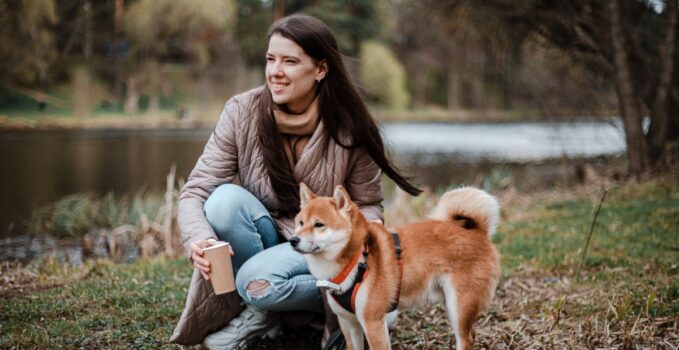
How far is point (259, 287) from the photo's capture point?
2.81 metres

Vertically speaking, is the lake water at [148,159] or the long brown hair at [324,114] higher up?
the long brown hair at [324,114]

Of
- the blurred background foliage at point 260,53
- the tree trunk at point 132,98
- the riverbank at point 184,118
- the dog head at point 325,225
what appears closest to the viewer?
the dog head at point 325,225

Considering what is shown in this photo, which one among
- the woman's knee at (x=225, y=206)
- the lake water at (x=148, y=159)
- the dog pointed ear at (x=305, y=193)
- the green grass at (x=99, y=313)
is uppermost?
the dog pointed ear at (x=305, y=193)

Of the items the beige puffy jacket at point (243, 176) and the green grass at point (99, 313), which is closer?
the beige puffy jacket at point (243, 176)

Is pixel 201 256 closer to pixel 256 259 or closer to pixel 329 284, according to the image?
pixel 256 259

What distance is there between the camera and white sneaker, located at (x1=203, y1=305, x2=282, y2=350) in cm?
296

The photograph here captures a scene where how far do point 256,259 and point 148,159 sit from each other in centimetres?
1212

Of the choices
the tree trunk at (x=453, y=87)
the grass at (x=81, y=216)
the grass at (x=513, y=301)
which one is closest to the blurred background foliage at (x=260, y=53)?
the grass at (x=513, y=301)

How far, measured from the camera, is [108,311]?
3514 mm

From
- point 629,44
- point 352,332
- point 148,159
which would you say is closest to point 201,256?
point 352,332

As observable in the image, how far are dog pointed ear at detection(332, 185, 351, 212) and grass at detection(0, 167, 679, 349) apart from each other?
3.48 feet

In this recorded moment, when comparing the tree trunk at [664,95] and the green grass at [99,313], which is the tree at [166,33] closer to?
the tree trunk at [664,95]

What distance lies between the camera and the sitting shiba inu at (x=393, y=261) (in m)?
2.53

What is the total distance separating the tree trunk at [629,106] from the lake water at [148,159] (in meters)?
1.09
